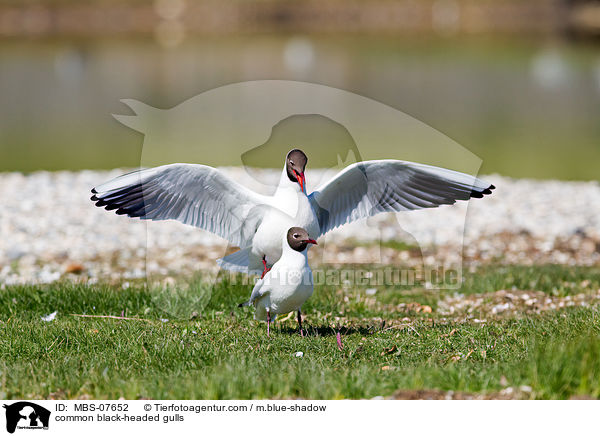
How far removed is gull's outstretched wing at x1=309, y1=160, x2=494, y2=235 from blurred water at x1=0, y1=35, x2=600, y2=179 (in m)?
9.75

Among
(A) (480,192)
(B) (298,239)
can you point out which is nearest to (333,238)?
(A) (480,192)

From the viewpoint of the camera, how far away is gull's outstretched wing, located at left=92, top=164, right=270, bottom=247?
251 inches

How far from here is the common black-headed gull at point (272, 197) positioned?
6355 millimetres

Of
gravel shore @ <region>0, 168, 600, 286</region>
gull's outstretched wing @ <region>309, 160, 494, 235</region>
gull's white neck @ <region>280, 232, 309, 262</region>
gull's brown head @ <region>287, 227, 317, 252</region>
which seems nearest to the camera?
gull's brown head @ <region>287, 227, 317, 252</region>

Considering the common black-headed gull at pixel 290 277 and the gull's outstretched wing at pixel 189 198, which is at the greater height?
the gull's outstretched wing at pixel 189 198

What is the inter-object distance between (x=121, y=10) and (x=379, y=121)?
204ft

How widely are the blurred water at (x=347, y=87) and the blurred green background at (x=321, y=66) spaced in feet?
0.31

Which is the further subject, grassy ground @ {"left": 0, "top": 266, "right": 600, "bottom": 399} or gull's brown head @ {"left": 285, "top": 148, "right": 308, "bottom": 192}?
gull's brown head @ {"left": 285, "top": 148, "right": 308, "bottom": 192}

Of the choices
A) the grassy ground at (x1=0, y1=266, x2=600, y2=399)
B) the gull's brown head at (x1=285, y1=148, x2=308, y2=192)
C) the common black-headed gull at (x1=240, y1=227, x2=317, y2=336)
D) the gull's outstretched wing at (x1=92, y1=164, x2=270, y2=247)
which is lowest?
the grassy ground at (x1=0, y1=266, x2=600, y2=399)

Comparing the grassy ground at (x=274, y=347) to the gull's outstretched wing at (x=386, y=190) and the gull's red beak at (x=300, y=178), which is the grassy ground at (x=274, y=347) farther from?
the gull's red beak at (x=300, y=178)

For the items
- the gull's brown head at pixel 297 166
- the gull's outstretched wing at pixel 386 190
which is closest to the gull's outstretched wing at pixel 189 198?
the gull's brown head at pixel 297 166

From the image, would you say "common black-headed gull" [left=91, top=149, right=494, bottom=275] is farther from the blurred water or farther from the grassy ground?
the blurred water

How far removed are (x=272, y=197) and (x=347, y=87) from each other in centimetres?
2597
